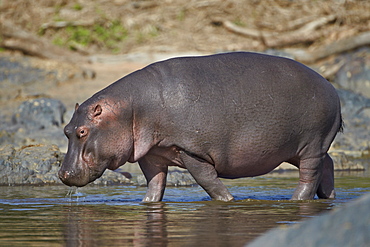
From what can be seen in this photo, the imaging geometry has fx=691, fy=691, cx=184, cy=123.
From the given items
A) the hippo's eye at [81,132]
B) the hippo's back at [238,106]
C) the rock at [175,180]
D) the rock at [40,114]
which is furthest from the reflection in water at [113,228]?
the rock at [40,114]

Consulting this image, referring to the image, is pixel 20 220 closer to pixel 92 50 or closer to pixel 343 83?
pixel 343 83

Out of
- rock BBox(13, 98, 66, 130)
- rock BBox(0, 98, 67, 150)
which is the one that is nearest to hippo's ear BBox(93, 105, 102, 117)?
rock BBox(0, 98, 67, 150)

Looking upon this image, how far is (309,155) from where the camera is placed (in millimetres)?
6277

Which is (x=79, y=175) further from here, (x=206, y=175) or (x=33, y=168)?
(x=33, y=168)

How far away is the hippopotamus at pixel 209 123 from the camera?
5.79 m

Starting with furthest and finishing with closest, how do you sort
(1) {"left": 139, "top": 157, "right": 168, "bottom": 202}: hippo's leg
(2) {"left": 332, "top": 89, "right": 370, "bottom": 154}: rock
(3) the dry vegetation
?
(3) the dry vegetation < (2) {"left": 332, "top": 89, "right": 370, "bottom": 154}: rock < (1) {"left": 139, "top": 157, "right": 168, "bottom": 202}: hippo's leg

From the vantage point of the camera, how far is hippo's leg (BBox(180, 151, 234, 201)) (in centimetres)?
590

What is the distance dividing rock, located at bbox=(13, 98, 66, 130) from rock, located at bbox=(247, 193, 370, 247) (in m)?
9.85

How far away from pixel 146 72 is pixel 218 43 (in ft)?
37.8

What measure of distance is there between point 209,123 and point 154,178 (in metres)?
0.85

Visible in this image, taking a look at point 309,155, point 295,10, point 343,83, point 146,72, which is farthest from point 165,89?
point 295,10

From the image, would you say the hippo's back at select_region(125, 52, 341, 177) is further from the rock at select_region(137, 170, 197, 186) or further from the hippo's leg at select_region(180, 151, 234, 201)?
the rock at select_region(137, 170, 197, 186)

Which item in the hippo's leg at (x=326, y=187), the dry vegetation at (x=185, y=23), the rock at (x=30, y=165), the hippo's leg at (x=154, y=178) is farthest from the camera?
the dry vegetation at (x=185, y=23)

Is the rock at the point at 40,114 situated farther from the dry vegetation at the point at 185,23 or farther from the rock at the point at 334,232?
the rock at the point at 334,232
